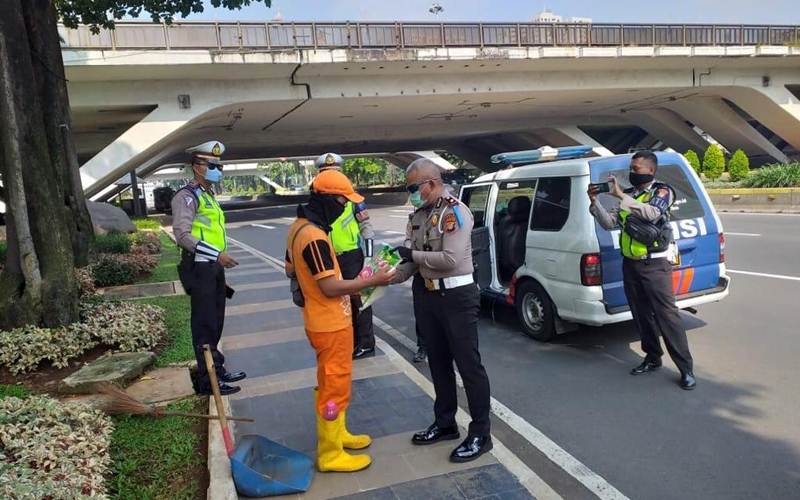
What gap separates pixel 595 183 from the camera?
5062 millimetres

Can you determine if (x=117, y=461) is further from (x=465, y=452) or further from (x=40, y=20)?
(x=40, y=20)

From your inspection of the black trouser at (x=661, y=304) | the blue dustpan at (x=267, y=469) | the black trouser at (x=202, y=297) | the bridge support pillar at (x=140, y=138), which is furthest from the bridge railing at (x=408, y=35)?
the blue dustpan at (x=267, y=469)

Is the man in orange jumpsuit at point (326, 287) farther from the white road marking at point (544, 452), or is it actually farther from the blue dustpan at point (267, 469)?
the white road marking at point (544, 452)

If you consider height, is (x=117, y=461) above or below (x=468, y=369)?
below

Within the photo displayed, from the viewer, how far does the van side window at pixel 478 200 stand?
6.49 m

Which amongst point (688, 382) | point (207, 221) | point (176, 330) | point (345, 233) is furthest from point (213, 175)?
point (688, 382)

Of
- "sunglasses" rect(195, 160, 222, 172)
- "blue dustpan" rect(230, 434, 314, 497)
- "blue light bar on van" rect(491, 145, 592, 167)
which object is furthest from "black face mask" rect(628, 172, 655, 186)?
"sunglasses" rect(195, 160, 222, 172)

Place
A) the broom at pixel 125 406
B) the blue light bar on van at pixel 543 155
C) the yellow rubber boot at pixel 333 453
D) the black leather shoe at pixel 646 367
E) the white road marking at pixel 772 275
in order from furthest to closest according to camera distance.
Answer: the white road marking at pixel 772 275 < the blue light bar on van at pixel 543 155 < the black leather shoe at pixel 646 367 < the broom at pixel 125 406 < the yellow rubber boot at pixel 333 453

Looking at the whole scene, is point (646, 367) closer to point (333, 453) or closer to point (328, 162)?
point (333, 453)

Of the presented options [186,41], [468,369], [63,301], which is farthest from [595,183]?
[186,41]

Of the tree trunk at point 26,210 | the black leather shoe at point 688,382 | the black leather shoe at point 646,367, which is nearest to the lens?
the black leather shoe at point 688,382

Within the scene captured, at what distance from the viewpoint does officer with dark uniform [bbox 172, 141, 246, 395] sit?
4469 millimetres

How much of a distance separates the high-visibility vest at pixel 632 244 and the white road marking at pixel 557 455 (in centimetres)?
159

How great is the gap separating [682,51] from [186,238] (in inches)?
906
